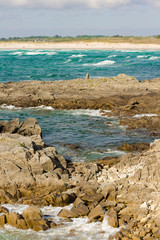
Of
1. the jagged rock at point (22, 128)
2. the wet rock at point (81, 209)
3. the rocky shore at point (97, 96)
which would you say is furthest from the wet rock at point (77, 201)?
the rocky shore at point (97, 96)

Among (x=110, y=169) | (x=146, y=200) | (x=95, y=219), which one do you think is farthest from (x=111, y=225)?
(x=110, y=169)

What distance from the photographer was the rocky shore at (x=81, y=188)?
45.6 feet

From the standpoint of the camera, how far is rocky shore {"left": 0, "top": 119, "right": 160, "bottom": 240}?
13.9 metres

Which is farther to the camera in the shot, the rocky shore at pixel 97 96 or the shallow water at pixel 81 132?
the rocky shore at pixel 97 96

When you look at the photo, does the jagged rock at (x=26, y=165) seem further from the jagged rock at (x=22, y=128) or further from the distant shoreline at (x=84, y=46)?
the distant shoreline at (x=84, y=46)

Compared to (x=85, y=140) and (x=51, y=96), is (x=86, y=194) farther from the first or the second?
(x=51, y=96)

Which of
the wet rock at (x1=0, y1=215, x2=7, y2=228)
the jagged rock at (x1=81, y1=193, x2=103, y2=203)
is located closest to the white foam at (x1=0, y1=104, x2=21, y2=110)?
the jagged rock at (x1=81, y1=193, x2=103, y2=203)

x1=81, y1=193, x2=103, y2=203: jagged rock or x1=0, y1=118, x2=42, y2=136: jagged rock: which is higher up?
x1=0, y1=118, x2=42, y2=136: jagged rock

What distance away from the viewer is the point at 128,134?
27422mm

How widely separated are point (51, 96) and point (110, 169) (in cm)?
2189

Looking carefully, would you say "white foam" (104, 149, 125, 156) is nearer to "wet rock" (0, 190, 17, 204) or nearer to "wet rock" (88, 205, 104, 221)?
"wet rock" (88, 205, 104, 221)

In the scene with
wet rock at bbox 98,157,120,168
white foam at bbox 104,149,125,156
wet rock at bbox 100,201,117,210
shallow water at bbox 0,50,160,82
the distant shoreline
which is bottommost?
wet rock at bbox 100,201,117,210

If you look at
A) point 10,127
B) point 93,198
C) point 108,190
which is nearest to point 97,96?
point 10,127

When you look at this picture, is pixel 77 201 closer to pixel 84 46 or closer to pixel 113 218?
pixel 113 218
